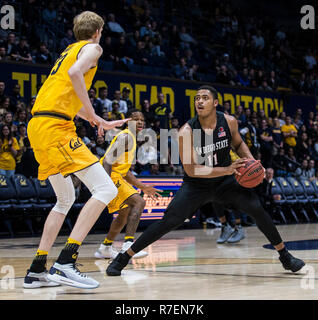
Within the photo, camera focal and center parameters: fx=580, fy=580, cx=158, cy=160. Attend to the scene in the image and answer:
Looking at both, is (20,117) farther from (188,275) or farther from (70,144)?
(70,144)

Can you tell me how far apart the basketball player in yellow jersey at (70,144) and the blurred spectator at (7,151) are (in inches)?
263

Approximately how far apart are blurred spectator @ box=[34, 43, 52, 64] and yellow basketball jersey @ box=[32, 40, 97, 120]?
9.35 m

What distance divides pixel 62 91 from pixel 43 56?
31.2 feet

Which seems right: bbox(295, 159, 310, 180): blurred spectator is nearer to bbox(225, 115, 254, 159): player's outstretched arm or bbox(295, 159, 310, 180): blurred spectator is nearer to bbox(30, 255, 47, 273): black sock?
bbox(225, 115, 254, 159): player's outstretched arm

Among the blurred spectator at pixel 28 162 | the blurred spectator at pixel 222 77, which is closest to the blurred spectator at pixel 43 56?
the blurred spectator at pixel 28 162

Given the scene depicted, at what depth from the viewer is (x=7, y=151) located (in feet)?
37.2

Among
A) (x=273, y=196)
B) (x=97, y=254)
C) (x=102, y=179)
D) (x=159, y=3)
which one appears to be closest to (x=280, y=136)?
(x=273, y=196)

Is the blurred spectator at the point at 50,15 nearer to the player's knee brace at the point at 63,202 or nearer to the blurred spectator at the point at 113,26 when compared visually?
the blurred spectator at the point at 113,26

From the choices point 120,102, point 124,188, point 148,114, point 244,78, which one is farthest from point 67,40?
point 124,188

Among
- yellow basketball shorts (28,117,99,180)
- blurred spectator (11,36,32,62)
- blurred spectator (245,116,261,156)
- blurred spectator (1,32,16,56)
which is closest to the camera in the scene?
yellow basketball shorts (28,117,99,180)

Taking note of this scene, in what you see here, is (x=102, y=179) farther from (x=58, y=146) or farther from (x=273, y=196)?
(x=273, y=196)

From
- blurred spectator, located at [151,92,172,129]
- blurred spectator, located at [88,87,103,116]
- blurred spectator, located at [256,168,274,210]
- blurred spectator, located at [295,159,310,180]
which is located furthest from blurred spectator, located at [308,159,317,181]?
blurred spectator, located at [88,87,103,116]

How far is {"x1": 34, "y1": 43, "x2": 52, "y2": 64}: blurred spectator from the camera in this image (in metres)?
13.8

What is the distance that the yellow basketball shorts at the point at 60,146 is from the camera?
4.59 m
